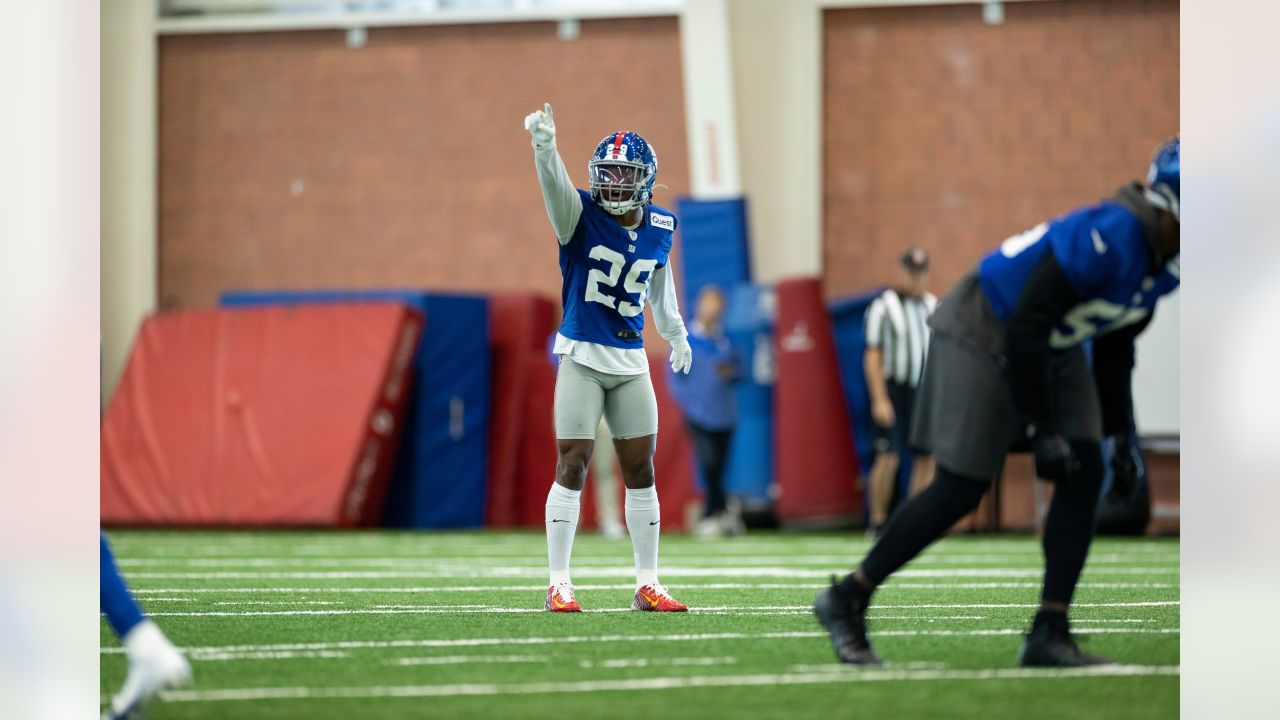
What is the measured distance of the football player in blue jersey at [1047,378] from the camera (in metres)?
3.98

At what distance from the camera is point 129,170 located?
15.8m

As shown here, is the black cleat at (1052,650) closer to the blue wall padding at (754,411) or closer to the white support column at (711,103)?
the blue wall padding at (754,411)

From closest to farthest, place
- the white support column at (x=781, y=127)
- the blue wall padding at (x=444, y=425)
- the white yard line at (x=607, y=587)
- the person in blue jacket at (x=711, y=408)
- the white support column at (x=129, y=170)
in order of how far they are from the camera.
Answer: the white yard line at (x=607, y=587)
the person in blue jacket at (x=711, y=408)
the blue wall padding at (x=444, y=425)
the white support column at (x=781, y=127)
the white support column at (x=129, y=170)

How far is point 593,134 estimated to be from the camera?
15117mm

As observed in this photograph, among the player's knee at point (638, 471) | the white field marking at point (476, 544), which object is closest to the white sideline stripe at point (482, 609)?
the player's knee at point (638, 471)

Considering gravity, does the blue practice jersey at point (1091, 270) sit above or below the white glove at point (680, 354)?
above

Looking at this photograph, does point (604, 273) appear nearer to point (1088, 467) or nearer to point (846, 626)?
point (846, 626)

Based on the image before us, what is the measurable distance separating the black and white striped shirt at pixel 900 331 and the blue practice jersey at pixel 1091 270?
6.75m

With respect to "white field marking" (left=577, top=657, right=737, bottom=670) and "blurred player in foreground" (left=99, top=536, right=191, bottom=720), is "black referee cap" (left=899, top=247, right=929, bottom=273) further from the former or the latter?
"blurred player in foreground" (left=99, top=536, right=191, bottom=720)

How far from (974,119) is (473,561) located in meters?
7.71

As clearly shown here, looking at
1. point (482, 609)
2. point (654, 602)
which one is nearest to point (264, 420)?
point (482, 609)

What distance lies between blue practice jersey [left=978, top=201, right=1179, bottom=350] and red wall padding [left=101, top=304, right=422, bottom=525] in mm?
9235

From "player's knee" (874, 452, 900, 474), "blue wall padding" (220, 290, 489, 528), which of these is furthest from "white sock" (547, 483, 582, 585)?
"blue wall padding" (220, 290, 489, 528)

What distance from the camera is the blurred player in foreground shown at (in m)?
3.31
